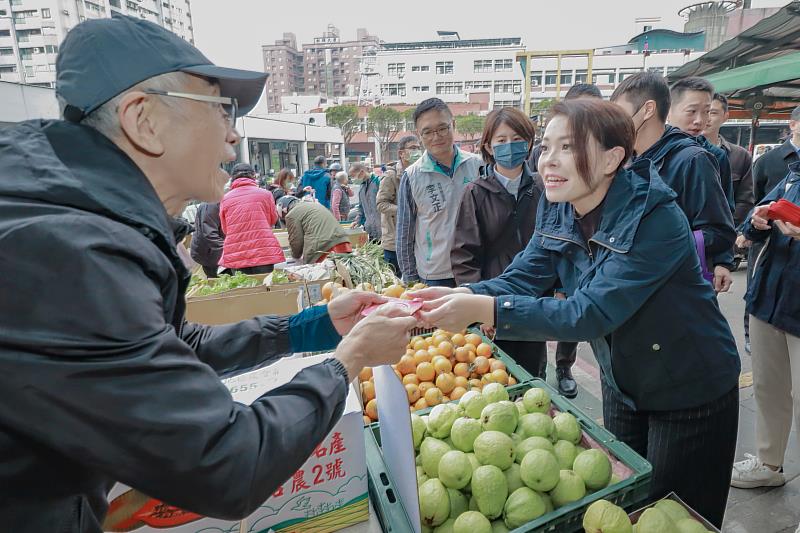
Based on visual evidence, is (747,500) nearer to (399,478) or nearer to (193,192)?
(399,478)

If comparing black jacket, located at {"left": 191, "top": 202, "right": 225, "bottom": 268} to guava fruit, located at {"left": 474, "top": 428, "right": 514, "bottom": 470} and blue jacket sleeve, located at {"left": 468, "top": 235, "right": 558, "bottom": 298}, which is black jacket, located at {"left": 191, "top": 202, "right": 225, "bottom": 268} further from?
guava fruit, located at {"left": 474, "top": 428, "right": 514, "bottom": 470}

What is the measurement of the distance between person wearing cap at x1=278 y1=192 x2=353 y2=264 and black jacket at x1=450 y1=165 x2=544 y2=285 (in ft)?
7.91

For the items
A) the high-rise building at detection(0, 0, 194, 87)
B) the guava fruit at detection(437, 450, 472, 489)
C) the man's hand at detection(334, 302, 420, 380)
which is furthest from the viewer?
the high-rise building at detection(0, 0, 194, 87)

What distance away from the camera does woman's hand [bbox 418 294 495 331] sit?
1793mm

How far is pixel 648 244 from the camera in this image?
1.60 meters

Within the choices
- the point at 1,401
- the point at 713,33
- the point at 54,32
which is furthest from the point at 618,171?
the point at 54,32

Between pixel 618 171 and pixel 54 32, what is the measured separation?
75.9 m

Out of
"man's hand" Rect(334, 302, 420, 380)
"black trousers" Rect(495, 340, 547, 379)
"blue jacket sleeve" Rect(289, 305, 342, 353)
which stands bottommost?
"black trousers" Rect(495, 340, 547, 379)

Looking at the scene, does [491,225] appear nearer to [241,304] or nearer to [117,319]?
[241,304]

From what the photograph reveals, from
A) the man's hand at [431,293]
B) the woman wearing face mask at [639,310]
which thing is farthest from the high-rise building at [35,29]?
the woman wearing face mask at [639,310]

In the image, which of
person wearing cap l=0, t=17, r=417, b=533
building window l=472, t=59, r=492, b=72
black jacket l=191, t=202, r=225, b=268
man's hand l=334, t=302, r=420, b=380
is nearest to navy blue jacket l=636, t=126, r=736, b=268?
man's hand l=334, t=302, r=420, b=380

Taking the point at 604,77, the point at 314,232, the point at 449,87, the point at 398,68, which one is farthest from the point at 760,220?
the point at 398,68

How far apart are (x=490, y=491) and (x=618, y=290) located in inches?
31.4

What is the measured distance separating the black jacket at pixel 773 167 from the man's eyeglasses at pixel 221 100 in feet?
14.8
